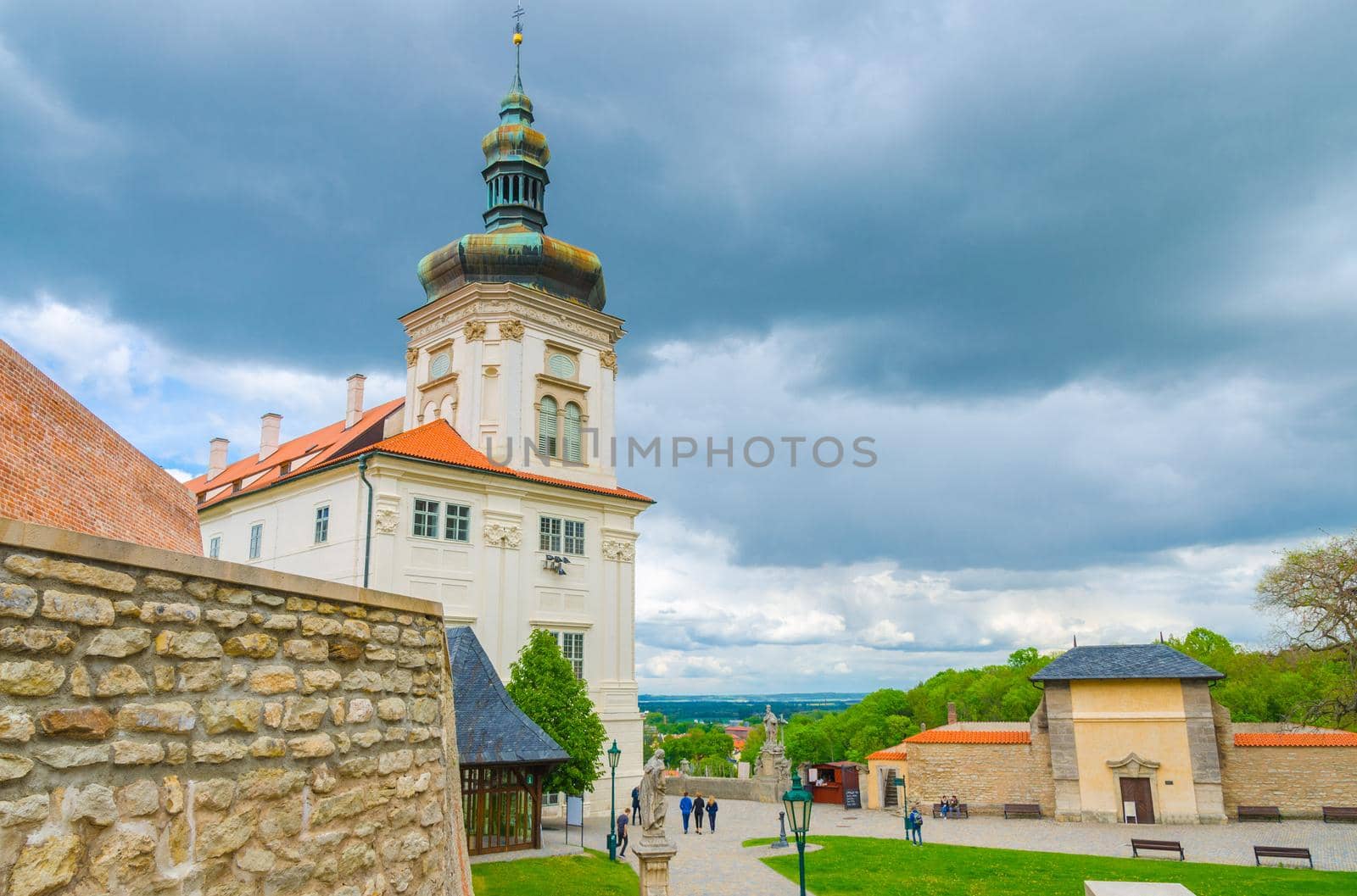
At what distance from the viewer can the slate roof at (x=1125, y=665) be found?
120ft

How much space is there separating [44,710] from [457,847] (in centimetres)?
520

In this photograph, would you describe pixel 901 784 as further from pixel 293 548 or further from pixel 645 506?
pixel 293 548

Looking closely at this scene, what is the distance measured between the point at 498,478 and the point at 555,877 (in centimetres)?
1661

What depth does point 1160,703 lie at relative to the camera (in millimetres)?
36531

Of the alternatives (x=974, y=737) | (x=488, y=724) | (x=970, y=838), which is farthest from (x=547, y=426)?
(x=974, y=737)

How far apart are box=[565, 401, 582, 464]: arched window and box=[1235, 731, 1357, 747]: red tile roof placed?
1127 inches

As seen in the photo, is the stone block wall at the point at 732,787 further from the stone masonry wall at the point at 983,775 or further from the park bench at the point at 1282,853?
the park bench at the point at 1282,853

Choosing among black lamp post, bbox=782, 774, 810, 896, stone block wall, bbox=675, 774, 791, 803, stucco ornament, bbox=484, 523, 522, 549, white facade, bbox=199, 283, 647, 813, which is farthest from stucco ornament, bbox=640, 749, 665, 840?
stone block wall, bbox=675, 774, 791, 803

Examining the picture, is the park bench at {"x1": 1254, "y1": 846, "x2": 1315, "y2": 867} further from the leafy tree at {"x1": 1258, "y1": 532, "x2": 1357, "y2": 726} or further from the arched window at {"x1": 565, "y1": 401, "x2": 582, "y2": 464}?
the arched window at {"x1": 565, "y1": 401, "x2": 582, "y2": 464}

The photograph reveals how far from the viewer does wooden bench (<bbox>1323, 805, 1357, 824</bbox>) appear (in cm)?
3381

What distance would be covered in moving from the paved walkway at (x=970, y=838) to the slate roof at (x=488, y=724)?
4054 millimetres

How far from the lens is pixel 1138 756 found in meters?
36.2

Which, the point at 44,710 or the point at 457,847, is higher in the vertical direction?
the point at 44,710

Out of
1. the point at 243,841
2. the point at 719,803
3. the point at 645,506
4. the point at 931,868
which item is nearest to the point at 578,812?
the point at 931,868
